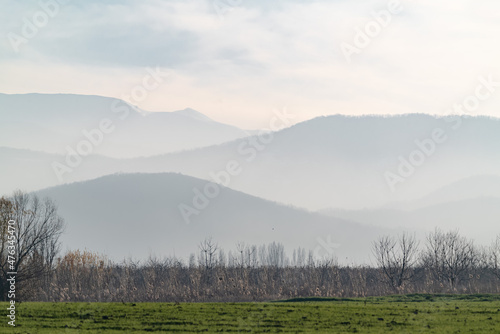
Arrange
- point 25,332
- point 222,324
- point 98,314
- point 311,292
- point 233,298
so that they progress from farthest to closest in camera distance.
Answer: point 311,292 → point 233,298 → point 98,314 → point 222,324 → point 25,332

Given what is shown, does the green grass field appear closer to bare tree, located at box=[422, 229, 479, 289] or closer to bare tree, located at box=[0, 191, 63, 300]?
bare tree, located at box=[0, 191, 63, 300]

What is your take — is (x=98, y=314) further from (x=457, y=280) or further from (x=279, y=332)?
(x=457, y=280)

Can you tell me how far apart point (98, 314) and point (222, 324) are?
7482 millimetres

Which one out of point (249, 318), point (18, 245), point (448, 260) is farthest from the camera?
point (448, 260)

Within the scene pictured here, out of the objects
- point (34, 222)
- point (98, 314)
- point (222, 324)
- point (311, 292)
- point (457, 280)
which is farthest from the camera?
point (457, 280)

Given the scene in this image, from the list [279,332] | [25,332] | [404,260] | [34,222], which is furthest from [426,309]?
[34,222]

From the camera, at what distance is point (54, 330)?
97.3 ft

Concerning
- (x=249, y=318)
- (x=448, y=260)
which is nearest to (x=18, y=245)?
(x=249, y=318)

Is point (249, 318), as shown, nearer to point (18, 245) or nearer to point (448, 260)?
point (18, 245)

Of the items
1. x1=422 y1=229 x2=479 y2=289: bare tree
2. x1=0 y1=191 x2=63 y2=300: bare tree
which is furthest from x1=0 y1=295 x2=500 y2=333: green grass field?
x1=422 y1=229 x2=479 y2=289: bare tree

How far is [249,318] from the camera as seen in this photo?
32656 millimetres

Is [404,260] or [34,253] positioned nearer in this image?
[34,253]

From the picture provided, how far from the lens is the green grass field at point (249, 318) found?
29.6 meters

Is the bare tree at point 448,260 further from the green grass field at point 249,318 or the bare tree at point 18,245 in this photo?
the bare tree at point 18,245
